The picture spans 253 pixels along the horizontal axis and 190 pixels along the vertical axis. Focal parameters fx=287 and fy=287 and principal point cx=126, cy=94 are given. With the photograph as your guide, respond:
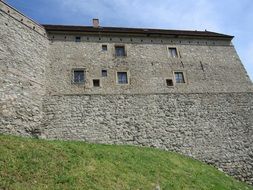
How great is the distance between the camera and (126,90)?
17109mm

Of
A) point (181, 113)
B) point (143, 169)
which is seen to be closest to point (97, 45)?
point (181, 113)

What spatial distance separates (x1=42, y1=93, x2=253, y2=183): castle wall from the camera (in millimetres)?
15359

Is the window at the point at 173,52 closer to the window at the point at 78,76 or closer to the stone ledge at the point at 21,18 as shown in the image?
the window at the point at 78,76

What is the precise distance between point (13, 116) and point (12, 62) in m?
2.94

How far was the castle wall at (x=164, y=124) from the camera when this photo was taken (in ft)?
50.4

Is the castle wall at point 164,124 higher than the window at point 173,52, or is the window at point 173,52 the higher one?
the window at point 173,52

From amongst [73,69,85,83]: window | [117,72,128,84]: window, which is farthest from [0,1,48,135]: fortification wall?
[117,72,128,84]: window

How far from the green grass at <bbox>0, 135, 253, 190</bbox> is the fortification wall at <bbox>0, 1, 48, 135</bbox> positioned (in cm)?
214

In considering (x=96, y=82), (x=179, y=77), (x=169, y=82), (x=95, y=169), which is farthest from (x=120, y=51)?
(x=95, y=169)

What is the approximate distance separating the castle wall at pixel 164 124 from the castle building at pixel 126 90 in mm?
55

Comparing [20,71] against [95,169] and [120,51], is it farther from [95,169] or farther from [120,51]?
[95,169]

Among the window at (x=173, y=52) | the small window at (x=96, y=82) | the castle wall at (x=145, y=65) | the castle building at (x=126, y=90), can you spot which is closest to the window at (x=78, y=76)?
the castle building at (x=126, y=90)

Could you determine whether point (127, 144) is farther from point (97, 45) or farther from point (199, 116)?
point (97, 45)

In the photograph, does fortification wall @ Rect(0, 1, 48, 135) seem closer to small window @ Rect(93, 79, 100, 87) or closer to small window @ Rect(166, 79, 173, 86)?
small window @ Rect(93, 79, 100, 87)
